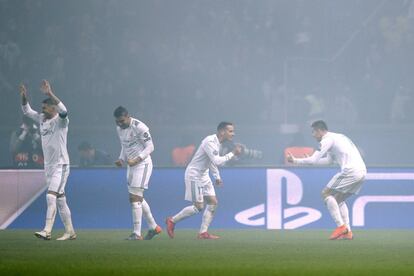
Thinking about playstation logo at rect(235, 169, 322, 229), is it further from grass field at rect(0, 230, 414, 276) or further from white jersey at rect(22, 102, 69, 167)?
white jersey at rect(22, 102, 69, 167)

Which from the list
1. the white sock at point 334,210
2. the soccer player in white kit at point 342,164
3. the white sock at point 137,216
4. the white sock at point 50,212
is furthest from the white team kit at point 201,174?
the white sock at point 50,212

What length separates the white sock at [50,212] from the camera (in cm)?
1430

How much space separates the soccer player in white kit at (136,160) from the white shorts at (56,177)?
2.76 feet

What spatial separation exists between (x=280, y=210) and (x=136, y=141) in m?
4.40

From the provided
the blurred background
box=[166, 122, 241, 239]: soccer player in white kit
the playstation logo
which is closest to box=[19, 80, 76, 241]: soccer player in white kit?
box=[166, 122, 241, 239]: soccer player in white kit

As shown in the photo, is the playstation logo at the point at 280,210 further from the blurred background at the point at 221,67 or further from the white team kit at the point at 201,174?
the blurred background at the point at 221,67

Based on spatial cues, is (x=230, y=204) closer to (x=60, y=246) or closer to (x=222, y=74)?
(x=60, y=246)

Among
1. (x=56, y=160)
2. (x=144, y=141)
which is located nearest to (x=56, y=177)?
(x=56, y=160)

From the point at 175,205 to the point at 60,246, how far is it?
564 centimetres

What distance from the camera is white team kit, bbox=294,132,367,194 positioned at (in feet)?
51.0

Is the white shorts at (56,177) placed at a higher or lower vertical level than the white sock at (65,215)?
higher

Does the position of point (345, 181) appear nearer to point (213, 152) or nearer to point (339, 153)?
point (339, 153)

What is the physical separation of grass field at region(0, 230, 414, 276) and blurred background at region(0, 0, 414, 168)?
10855 millimetres

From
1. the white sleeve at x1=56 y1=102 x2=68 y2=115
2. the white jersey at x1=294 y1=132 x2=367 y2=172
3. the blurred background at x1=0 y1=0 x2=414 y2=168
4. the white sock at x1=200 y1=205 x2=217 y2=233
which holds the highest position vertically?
the blurred background at x1=0 y1=0 x2=414 y2=168
